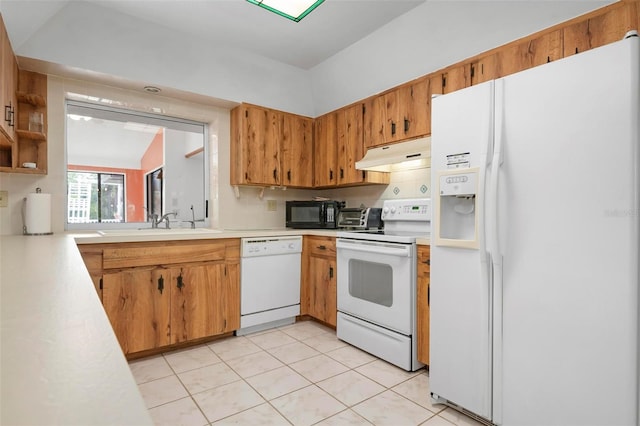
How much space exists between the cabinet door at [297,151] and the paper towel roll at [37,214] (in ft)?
6.54

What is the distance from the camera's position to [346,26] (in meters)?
2.81

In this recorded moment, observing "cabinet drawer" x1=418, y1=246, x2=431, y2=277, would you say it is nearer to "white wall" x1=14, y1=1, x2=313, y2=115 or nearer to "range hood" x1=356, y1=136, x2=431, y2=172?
"range hood" x1=356, y1=136, x2=431, y2=172

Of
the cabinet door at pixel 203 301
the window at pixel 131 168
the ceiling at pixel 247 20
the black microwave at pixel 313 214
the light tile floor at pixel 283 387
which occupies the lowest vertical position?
the light tile floor at pixel 283 387

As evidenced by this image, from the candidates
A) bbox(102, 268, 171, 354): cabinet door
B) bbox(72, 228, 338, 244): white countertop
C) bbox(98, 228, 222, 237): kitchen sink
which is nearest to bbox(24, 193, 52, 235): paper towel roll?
bbox(72, 228, 338, 244): white countertop

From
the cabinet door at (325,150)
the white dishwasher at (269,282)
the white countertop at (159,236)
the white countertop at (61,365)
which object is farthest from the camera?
the cabinet door at (325,150)

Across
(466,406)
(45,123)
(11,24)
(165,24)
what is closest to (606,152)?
(466,406)

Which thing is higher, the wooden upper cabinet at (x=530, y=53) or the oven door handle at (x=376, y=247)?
the wooden upper cabinet at (x=530, y=53)

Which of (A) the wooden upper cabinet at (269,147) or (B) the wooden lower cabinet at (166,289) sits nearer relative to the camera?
(B) the wooden lower cabinet at (166,289)

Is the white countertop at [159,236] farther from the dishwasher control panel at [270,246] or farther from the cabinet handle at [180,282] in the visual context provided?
the cabinet handle at [180,282]

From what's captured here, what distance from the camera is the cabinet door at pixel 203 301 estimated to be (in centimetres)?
266

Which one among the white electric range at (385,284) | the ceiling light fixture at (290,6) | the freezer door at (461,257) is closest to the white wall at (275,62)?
the freezer door at (461,257)

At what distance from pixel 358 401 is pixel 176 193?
2614 mm

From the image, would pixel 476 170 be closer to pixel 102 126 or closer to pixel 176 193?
pixel 176 193

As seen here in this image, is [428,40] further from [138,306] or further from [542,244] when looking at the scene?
[138,306]
